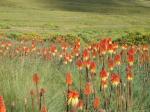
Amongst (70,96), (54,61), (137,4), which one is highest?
(70,96)

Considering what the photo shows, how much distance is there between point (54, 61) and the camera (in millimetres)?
8992

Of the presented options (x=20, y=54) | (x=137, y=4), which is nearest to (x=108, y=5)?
(x=137, y=4)

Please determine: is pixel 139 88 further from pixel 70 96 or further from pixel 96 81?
pixel 70 96

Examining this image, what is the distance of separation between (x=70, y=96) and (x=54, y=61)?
16.4 feet

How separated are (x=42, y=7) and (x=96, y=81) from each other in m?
99.0

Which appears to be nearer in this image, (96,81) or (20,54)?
(96,81)

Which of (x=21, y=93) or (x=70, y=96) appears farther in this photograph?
(x=21, y=93)

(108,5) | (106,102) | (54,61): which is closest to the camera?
(106,102)

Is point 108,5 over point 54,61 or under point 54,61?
under

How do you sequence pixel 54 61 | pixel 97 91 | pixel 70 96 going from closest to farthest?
pixel 70 96 → pixel 97 91 → pixel 54 61

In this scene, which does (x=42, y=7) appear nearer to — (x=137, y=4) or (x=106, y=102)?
(x=137, y=4)

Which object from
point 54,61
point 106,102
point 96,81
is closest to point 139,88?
point 96,81

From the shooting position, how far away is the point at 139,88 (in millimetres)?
6332

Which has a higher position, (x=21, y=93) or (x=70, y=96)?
(x=70, y=96)
